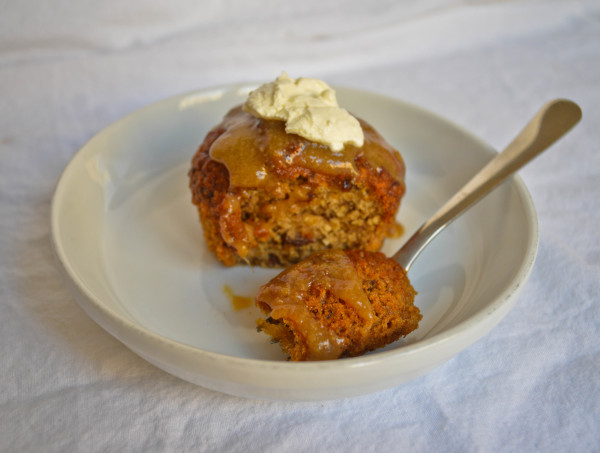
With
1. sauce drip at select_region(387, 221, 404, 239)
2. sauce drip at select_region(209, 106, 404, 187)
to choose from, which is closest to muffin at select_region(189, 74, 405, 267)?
sauce drip at select_region(209, 106, 404, 187)

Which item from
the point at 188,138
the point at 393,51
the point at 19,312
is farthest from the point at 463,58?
the point at 19,312

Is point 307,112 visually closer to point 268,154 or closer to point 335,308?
point 268,154

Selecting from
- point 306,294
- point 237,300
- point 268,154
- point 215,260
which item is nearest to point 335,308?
point 306,294

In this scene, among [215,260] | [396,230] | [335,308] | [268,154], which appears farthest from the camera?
[396,230]

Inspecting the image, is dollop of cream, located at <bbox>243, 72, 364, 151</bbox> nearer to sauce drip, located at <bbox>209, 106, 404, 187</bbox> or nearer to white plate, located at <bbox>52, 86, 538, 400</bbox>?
sauce drip, located at <bbox>209, 106, 404, 187</bbox>

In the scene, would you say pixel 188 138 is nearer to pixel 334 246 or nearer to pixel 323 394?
pixel 334 246
